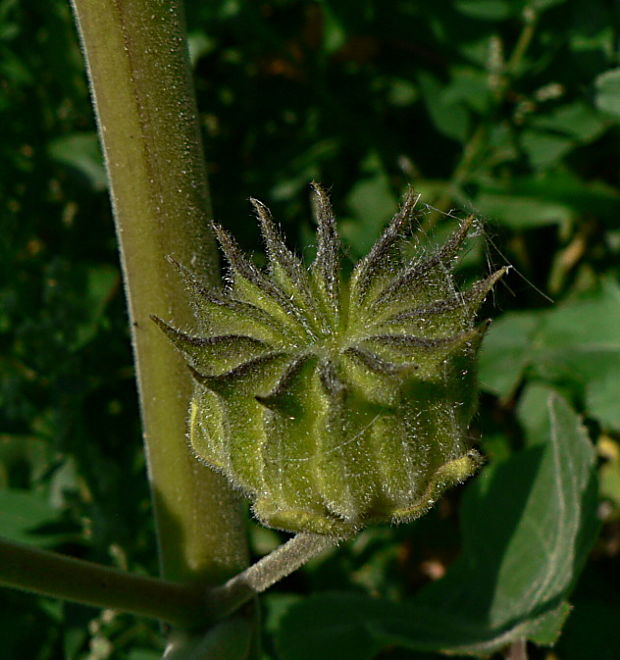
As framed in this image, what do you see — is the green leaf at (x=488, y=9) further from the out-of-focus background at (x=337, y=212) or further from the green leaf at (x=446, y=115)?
the green leaf at (x=446, y=115)

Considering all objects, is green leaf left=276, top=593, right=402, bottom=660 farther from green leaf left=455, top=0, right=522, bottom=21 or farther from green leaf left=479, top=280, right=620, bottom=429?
green leaf left=455, top=0, right=522, bottom=21

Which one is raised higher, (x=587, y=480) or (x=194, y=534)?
(x=194, y=534)

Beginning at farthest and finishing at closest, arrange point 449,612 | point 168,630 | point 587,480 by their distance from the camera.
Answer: point 449,612, point 587,480, point 168,630

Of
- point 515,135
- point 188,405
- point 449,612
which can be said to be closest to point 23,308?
point 188,405

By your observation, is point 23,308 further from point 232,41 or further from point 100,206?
point 232,41

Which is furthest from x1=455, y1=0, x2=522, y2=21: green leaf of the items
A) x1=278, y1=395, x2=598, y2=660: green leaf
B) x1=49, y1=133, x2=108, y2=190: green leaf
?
x1=278, y1=395, x2=598, y2=660: green leaf

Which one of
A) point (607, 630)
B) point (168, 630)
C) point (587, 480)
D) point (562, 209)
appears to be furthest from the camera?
point (562, 209)

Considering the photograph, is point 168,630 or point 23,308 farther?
point 23,308

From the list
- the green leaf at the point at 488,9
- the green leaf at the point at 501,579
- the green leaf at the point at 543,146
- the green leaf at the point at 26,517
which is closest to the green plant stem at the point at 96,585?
the green leaf at the point at 501,579
